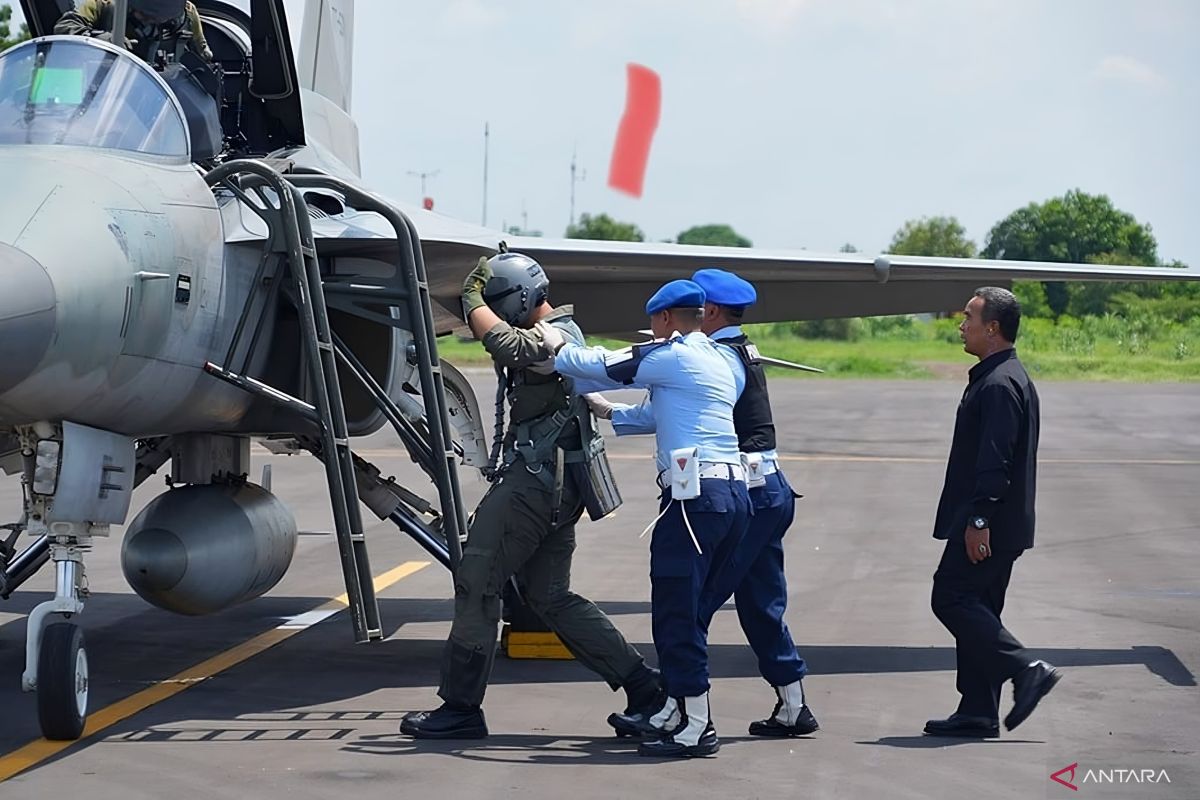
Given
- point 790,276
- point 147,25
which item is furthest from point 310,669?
point 790,276

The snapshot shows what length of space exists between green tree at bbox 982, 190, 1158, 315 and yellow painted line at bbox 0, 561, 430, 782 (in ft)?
232

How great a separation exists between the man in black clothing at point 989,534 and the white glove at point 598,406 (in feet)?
5.24

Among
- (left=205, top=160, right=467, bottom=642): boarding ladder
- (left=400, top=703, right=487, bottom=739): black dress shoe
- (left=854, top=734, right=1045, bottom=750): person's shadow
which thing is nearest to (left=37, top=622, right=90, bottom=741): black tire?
(left=205, top=160, right=467, bottom=642): boarding ladder

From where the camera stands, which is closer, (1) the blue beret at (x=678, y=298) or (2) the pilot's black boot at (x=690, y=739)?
(2) the pilot's black boot at (x=690, y=739)

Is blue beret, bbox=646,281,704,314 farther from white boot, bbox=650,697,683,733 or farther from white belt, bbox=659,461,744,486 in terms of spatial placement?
white boot, bbox=650,697,683,733

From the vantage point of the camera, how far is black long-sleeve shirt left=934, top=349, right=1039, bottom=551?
7523 millimetres

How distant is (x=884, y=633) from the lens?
1054 centimetres

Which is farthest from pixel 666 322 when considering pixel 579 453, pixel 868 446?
pixel 868 446

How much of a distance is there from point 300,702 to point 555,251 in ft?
11.0

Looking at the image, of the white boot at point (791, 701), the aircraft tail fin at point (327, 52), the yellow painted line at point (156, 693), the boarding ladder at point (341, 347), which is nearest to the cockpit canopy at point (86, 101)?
the boarding ladder at point (341, 347)

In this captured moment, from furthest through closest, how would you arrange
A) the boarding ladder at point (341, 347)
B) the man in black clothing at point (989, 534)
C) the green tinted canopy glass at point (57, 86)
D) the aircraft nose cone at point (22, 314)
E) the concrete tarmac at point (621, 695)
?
1. the boarding ladder at point (341, 347)
2. the green tinted canopy glass at point (57, 86)
3. the man in black clothing at point (989, 534)
4. the concrete tarmac at point (621, 695)
5. the aircraft nose cone at point (22, 314)

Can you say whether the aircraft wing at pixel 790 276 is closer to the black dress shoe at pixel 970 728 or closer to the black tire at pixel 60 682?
the black dress shoe at pixel 970 728

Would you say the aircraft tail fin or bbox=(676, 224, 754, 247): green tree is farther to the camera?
bbox=(676, 224, 754, 247): green tree

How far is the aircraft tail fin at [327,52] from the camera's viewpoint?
44.7 ft
